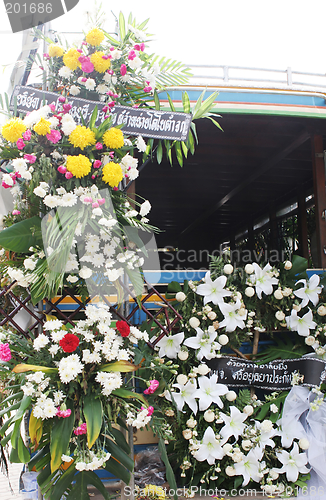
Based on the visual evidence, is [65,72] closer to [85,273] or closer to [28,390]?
[85,273]

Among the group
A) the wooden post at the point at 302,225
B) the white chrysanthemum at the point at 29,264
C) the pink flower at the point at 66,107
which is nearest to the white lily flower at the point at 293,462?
the white chrysanthemum at the point at 29,264

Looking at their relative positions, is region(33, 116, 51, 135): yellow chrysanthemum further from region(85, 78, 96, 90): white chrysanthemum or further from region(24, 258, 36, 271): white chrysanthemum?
region(24, 258, 36, 271): white chrysanthemum

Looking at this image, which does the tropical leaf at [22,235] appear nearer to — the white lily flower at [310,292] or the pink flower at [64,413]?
the pink flower at [64,413]

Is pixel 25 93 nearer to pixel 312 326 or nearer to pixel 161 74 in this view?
pixel 161 74

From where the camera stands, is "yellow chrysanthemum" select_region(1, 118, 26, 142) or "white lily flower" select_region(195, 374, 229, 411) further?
"white lily flower" select_region(195, 374, 229, 411)

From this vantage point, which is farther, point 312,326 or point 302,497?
point 312,326

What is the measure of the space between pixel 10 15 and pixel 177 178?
3743 mm

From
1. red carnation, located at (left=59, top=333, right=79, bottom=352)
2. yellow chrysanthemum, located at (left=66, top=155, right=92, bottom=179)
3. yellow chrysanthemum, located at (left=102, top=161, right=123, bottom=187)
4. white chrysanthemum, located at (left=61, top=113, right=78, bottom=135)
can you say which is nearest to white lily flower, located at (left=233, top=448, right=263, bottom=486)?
red carnation, located at (left=59, top=333, right=79, bottom=352)

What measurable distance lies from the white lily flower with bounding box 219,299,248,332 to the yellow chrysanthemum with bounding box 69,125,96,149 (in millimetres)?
1561

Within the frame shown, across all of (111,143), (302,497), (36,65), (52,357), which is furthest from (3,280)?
(302,497)

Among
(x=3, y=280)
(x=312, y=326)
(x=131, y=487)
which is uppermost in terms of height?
(x=3, y=280)

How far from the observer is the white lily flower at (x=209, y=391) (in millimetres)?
2727

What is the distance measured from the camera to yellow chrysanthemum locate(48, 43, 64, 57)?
7.69 feet

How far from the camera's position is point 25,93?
7.91ft
